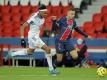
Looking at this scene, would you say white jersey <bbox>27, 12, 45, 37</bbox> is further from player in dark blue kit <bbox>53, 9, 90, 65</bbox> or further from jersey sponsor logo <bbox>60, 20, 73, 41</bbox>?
jersey sponsor logo <bbox>60, 20, 73, 41</bbox>

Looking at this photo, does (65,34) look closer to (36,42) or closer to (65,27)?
(65,27)

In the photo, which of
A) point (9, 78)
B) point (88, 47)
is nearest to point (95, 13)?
point (88, 47)

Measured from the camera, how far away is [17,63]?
77.8ft

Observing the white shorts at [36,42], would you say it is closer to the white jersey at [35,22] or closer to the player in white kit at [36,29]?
the player in white kit at [36,29]

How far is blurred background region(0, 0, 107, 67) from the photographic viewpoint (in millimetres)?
22750

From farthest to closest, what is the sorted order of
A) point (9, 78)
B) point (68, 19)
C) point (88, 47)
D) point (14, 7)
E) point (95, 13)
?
point (14, 7), point (95, 13), point (88, 47), point (68, 19), point (9, 78)

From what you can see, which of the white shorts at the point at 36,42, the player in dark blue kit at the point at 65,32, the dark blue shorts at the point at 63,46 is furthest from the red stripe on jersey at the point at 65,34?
the white shorts at the point at 36,42

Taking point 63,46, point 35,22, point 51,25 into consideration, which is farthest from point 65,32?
A: point 51,25

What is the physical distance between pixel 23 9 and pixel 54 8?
1.80 metres

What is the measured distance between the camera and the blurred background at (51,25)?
22750 mm

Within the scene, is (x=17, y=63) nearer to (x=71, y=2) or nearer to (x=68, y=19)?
(x=71, y=2)

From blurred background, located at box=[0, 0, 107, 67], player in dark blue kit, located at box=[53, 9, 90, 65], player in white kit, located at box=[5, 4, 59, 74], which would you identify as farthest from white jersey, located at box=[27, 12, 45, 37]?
blurred background, located at box=[0, 0, 107, 67]

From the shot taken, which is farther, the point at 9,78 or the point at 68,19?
the point at 68,19

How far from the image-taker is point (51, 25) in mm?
24656
